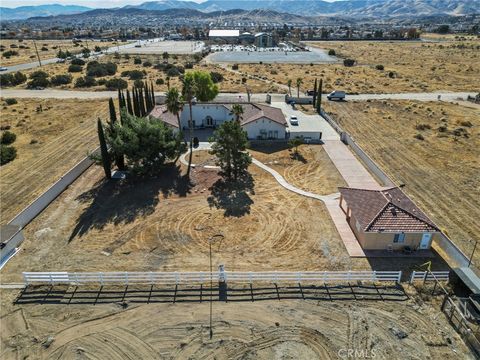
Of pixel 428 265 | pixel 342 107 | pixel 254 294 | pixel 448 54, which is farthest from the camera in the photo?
pixel 448 54

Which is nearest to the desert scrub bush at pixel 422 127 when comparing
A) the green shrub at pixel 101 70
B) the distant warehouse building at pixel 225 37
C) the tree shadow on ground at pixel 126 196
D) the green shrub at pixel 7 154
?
the tree shadow on ground at pixel 126 196

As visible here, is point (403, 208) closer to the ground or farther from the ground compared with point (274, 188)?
farther from the ground

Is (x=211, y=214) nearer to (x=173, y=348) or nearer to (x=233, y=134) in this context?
(x=233, y=134)

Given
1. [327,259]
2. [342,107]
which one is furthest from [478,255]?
[342,107]

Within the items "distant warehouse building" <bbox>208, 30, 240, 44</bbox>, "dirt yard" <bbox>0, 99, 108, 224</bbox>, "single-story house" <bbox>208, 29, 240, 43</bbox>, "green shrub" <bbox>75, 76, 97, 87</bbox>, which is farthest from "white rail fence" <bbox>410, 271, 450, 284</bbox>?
"single-story house" <bbox>208, 29, 240, 43</bbox>

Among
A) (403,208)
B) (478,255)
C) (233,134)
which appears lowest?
(478,255)

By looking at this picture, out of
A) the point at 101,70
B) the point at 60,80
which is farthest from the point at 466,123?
the point at 60,80

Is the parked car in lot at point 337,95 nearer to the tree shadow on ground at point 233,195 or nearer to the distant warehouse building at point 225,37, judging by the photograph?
the tree shadow on ground at point 233,195

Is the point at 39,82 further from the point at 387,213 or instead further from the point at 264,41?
the point at 264,41
